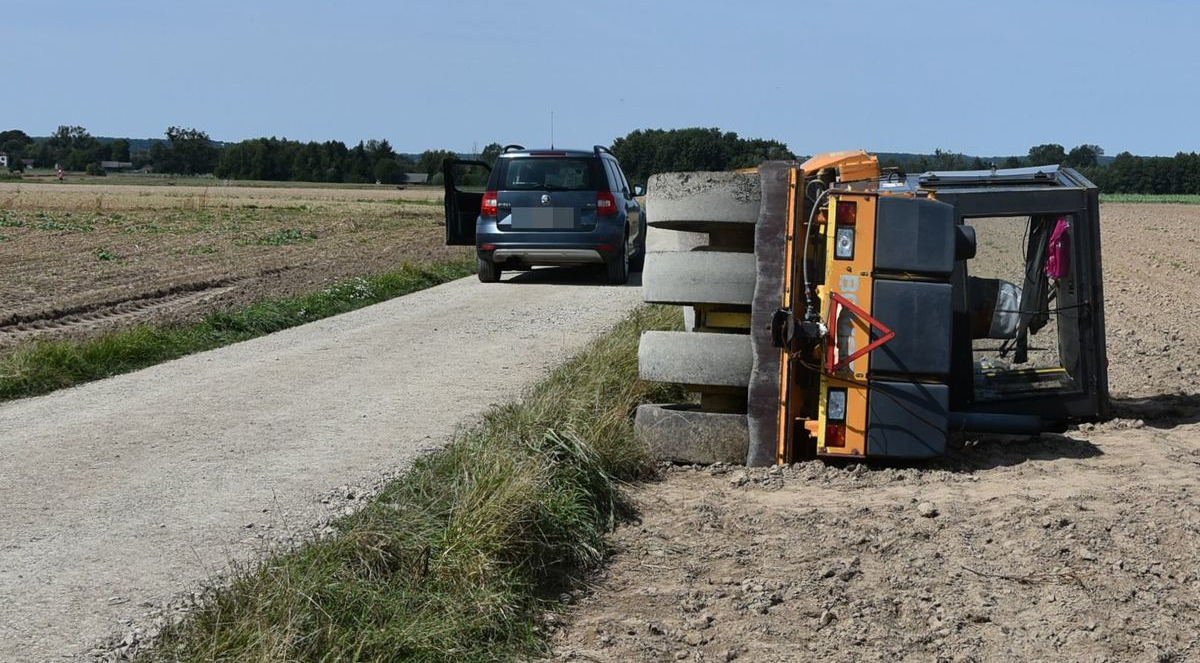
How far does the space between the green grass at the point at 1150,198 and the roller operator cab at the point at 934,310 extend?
78810 millimetres

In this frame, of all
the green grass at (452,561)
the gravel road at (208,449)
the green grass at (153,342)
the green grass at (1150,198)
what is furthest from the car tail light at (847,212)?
the green grass at (1150,198)

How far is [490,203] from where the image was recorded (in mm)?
17156

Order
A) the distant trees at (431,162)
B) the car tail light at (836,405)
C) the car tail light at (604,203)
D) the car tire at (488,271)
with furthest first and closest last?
1. the distant trees at (431,162)
2. the car tire at (488,271)
3. the car tail light at (604,203)
4. the car tail light at (836,405)

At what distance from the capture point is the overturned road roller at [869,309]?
6.51 m

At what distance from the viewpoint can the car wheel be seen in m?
17.3

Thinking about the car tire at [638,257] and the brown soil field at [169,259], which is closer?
the brown soil field at [169,259]

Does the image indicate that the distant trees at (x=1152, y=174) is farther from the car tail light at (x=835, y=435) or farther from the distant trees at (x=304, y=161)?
the car tail light at (x=835, y=435)

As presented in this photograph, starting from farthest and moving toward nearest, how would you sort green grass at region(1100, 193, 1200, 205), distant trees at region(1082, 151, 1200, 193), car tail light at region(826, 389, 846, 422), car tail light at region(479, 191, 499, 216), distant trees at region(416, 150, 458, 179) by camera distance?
distant trees at region(416, 150, 458, 179), distant trees at region(1082, 151, 1200, 193), green grass at region(1100, 193, 1200, 205), car tail light at region(479, 191, 499, 216), car tail light at region(826, 389, 846, 422)

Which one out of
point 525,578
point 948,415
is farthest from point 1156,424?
point 525,578

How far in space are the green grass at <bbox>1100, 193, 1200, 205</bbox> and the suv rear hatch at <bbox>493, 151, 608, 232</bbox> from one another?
71.0 metres

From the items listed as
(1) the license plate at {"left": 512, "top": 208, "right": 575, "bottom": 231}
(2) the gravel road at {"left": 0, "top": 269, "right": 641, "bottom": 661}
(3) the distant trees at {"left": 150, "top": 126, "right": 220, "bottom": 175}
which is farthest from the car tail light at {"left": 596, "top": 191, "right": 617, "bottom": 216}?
(3) the distant trees at {"left": 150, "top": 126, "right": 220, "bottom": 175}

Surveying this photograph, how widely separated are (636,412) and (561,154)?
9.99 meters

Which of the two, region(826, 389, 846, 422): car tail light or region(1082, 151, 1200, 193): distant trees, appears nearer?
region(826, 389, 846, 422): car tail light

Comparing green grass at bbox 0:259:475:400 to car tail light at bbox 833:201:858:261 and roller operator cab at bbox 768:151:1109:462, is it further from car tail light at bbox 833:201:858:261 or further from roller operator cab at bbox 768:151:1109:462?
car tail light at bbox 833:201:858:261
